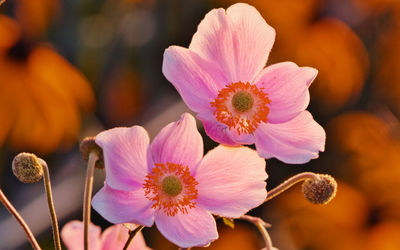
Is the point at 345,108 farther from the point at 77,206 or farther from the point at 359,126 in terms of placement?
the point at 77,206

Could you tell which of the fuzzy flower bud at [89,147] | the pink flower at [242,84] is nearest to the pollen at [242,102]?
the pink flower at [242,84]

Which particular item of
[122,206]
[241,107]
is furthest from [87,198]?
[241,107]

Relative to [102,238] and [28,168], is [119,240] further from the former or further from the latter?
[28,168]

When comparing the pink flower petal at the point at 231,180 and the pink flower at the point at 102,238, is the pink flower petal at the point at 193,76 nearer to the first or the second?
the pink flower petal at the point at 231,180

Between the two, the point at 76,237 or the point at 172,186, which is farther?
the point at 76,237

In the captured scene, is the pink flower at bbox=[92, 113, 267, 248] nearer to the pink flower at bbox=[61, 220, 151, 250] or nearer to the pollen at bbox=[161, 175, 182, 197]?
the pollen at bbox=[161, 175, 182, 197]

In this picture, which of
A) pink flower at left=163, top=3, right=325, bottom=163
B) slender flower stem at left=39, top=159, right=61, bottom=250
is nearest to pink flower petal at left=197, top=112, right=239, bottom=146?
pink flower at left=163, top=3, right=325, bottom=163
